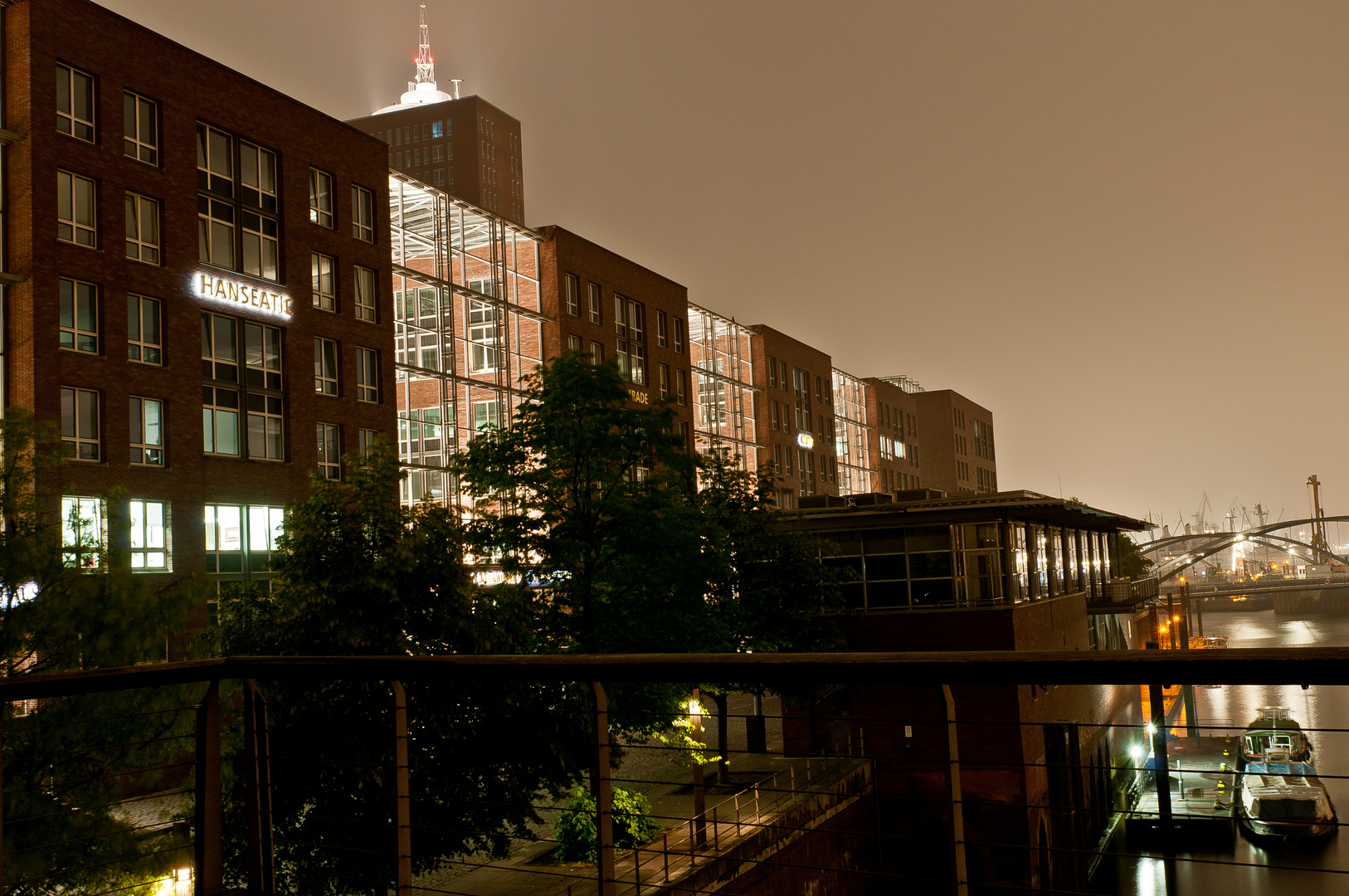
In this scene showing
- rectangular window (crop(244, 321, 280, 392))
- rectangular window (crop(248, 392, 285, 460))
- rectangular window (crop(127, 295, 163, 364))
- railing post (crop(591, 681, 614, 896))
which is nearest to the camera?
railing post (crop(591, 681, 614, 896))

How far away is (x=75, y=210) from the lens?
104ft

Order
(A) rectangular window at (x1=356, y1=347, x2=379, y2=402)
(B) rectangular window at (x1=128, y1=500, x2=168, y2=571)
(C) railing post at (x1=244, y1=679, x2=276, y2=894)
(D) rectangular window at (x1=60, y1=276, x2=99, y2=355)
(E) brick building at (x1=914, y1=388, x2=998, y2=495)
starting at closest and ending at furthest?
1. (C) railing post at (x1=244, y1=679, x2=276, y2=894)
2. (D) rectangular window at (x1=60, y1=276, x2=99, y2=355)
3. (B) rectangular window at (x1=128, y1=500, x2=168, y2=571)
4. (A) rectangular window at (x1=356, y1=347, x2=379, y2=402)
5. (E) brick building at (x1=914, y1=388, x2=998, y2=495)

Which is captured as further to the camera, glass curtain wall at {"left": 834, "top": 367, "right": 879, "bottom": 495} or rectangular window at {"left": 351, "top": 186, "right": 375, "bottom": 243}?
glass curtain wall at {"left": 834, "top": 367, "right": 879, "bottom": 495}

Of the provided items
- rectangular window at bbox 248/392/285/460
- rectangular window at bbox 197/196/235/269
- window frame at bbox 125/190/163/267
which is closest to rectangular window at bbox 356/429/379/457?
rectangular window at bbox 248/392/285/460

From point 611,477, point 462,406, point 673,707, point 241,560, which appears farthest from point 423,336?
point 673,707

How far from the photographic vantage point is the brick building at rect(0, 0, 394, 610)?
3061 centimetres

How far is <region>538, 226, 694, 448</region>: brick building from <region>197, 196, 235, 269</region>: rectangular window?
1805 centimetres

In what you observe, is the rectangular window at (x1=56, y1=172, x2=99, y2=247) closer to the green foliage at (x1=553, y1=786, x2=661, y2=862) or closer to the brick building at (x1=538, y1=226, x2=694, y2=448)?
the green foliage at (x1=553, y1=786, x2=661, y2=862)

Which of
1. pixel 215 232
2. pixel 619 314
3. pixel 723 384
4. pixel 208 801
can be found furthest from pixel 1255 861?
pixel 723 384

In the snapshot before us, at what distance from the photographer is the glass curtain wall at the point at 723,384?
70.4m

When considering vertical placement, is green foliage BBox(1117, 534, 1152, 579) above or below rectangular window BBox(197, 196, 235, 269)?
below

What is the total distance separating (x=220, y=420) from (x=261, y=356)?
8.98 ft

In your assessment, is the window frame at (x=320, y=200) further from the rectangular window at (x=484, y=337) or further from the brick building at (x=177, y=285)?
the rectangular window at (x=484, y=337)

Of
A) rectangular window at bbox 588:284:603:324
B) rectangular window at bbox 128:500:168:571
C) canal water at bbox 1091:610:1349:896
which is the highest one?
rectangular window at bbox 588:284:603:324
